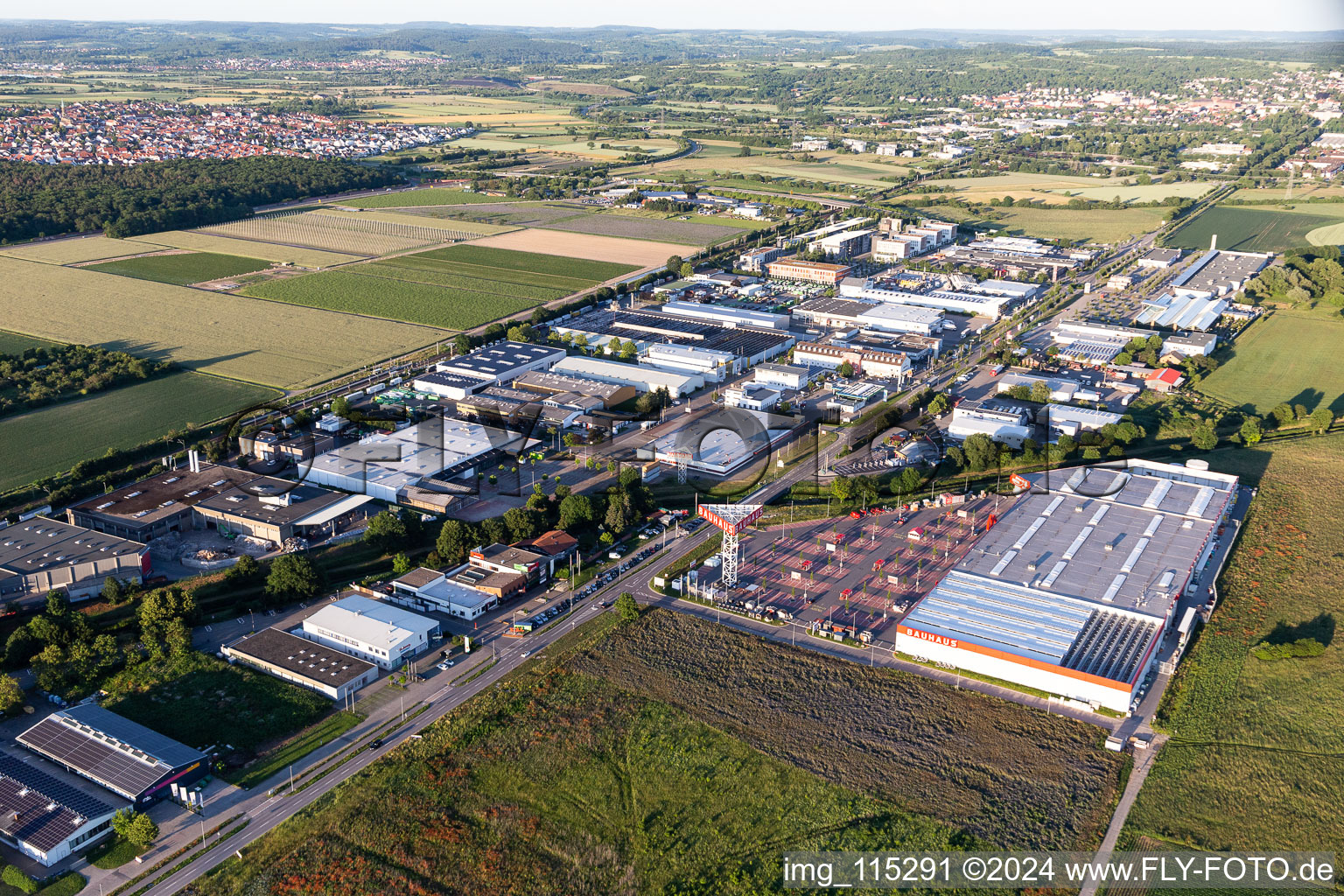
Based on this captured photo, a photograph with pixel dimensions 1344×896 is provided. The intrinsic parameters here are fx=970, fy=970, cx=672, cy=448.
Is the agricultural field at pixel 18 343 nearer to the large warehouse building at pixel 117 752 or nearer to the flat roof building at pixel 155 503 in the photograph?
the flat roof building at pixel 155 503

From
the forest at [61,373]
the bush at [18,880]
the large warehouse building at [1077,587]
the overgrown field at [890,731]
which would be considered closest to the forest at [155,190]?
the forest at [61,373]

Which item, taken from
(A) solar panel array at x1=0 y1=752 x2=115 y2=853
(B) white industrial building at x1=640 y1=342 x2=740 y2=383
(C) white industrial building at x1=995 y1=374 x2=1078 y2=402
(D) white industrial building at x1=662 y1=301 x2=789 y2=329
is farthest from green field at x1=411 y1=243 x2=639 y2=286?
(A) solar panel array at x1=0 y1=752 x2=115 y2=853

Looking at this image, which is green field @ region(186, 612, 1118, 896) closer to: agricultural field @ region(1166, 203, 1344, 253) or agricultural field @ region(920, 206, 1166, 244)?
agricultural field @ region(920, 206, 1166, 244)

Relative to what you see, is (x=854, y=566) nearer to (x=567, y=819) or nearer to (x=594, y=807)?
(x=594, y=807)

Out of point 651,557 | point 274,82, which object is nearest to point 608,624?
point 651,557

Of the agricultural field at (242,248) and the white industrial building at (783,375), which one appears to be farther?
the agricultural field at (242,248)

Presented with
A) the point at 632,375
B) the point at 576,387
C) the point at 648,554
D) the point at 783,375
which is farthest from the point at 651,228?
the point at 648,554

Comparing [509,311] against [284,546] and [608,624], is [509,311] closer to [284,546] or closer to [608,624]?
[284,546]
